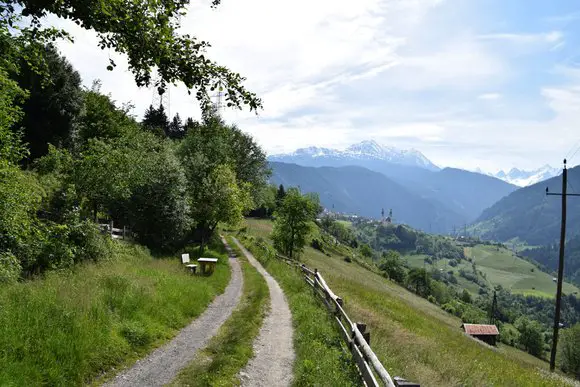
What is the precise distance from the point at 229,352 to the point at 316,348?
2.63 m

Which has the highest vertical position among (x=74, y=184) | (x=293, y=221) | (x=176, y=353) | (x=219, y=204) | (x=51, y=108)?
(x=51, y=108)

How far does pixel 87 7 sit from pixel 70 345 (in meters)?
7.40

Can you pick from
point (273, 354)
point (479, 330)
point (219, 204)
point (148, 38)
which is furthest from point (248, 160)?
point (148, 38)

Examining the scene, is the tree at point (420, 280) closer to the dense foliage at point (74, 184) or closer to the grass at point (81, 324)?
the dense foliage at point (74, 184)

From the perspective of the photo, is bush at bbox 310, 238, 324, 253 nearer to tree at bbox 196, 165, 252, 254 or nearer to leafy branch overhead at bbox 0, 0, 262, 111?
tree at bbox 196, 165, 252, 254

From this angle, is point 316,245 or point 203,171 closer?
point 203,171

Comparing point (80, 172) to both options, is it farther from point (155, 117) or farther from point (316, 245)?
point (316, 245)

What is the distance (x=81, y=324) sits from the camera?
31.7 ft

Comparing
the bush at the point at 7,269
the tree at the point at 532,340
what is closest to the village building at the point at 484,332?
the tree at the point at 532,340

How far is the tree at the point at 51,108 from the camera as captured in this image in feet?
123

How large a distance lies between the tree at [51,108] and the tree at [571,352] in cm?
10341

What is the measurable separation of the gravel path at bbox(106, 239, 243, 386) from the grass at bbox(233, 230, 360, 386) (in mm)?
3012

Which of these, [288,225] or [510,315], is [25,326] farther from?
[510,315]

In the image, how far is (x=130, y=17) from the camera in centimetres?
475
